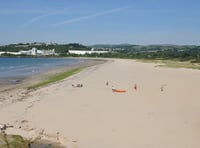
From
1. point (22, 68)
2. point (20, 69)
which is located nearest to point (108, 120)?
point (20, 69)

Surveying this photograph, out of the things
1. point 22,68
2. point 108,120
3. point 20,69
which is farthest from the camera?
point 22,68

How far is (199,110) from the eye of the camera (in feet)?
67.4

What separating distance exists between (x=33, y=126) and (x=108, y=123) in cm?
395

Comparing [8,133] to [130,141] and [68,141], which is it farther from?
[130,141]

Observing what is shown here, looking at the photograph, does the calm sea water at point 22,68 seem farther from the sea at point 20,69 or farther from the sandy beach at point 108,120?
the sandy beach at point 108,120

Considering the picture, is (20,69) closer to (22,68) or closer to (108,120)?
(22,68)

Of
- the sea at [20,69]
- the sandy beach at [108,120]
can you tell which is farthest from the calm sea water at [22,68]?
the sandy beach at [108,120]

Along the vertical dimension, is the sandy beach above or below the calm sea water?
above

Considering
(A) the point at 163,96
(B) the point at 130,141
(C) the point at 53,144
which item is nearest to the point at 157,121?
(B) the point at 130,141

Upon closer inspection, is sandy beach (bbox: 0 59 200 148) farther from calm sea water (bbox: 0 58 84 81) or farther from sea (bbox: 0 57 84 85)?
calm sea water (bbox: 0 58 84 81)

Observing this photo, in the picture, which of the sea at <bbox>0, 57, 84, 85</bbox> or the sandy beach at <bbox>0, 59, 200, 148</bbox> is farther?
the sea at <bbox>0, 57, 84, 85</bbox>

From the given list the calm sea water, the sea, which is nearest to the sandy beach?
the sea

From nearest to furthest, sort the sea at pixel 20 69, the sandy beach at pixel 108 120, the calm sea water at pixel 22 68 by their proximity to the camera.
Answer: the sandy beach at pixel 108 120 → the sea at pixel 20 69 → the calm sea water at pixel 22 68

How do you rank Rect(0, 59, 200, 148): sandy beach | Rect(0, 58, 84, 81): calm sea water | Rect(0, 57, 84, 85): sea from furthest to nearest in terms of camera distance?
Rect(0, 58, 84, 81): calm sea water, Rect(0, 57, 84, 85): sea, Rect(0, 59, 200, 148): sandy beach
